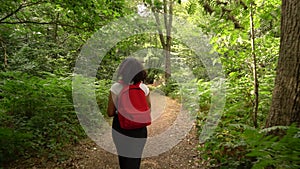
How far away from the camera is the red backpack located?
3.04m

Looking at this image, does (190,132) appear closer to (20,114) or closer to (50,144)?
(50,144)

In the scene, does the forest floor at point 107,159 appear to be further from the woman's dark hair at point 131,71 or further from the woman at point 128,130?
the woman's dark hair at point 131,71

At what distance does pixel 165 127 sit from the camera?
811 centimetres

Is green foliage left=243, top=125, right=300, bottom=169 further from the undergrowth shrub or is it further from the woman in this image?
the woman

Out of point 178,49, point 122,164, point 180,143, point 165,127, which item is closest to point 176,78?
point 178,49

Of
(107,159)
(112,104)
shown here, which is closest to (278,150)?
(112,104)

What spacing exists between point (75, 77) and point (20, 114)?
2.56 meters

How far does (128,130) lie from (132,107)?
34 centimetres

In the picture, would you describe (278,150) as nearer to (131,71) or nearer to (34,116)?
(131,71)

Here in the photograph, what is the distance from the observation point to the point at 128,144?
3262mm

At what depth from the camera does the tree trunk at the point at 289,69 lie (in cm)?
288

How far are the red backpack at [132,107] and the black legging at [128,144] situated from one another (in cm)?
11

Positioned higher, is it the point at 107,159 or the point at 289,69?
the point at 289,69

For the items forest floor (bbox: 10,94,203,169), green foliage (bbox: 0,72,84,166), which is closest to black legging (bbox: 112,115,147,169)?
forest floor (bbox: 10,94,203,169)
